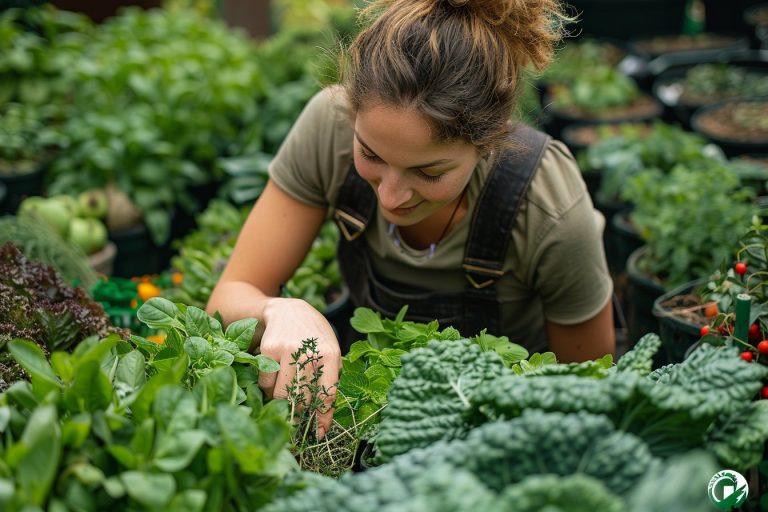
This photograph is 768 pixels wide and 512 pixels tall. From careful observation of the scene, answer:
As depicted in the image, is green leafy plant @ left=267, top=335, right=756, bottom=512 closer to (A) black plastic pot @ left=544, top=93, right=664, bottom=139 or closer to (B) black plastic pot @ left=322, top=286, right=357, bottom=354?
(B) black plastic pot @ left=322, top=286, right=357, bottom=354

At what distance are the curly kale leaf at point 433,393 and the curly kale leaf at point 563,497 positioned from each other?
302 mm

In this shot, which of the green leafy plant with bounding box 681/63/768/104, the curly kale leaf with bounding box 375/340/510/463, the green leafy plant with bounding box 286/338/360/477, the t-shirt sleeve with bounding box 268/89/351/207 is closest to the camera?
the curly kale leaf with bounding box 375/340/510/463

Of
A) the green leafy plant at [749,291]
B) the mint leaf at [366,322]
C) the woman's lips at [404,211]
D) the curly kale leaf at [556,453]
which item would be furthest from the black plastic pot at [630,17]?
the curly kale leaf at [556,453]

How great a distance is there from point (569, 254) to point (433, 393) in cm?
94

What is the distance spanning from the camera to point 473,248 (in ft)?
7.34

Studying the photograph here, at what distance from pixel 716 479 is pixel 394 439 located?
19.2 inches

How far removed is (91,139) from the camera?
13.6ft

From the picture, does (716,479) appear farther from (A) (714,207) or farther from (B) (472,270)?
(A) (714,207)

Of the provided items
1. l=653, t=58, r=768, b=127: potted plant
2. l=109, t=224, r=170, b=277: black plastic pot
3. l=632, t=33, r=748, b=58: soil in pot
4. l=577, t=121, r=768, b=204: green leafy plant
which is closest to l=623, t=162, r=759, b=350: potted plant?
l=577, t=121, r=768, b=204: green leafy plant

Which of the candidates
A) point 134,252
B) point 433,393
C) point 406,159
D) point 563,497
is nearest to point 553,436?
point 563,497

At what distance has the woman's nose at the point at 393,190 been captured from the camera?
6.12 ft

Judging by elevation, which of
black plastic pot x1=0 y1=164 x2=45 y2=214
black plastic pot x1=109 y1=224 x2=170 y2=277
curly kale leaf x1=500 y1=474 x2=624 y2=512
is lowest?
black plastic pot x1=109 y1=224 x2=170 y2=277

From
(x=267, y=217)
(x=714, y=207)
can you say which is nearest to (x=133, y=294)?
(x=267, y=217)

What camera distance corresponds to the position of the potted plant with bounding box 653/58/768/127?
17.0 feet
